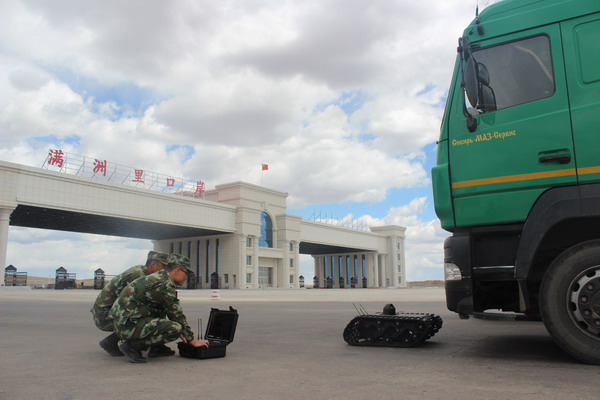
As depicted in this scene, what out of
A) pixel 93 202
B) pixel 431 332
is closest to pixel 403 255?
pixel 93 202

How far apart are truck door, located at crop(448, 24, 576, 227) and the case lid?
2.96 meters

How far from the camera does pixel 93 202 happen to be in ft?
172

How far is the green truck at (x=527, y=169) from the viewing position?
481 cm

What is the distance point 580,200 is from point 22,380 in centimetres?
554

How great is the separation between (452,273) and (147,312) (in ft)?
11.1

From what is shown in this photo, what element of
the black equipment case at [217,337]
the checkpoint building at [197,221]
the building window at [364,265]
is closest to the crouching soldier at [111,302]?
the black equipment case at [217,337]

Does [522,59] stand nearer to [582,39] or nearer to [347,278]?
[582,39]

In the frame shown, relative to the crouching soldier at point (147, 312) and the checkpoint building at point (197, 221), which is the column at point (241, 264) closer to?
the checkpoint building at point (197, 221)

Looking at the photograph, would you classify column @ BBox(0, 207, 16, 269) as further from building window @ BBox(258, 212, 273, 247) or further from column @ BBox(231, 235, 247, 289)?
building window @ BBox(258, 212, 273, 247)

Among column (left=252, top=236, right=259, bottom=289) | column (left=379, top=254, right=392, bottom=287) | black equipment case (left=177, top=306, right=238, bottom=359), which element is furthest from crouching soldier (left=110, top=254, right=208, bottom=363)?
column (left=379, top=254, right=392, bottom=287)

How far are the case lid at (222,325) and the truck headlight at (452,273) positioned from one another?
8.41 feet

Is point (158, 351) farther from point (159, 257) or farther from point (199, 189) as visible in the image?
point (199, 189)

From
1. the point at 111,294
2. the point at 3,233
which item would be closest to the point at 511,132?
the point at 111,294

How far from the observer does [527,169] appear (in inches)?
201
